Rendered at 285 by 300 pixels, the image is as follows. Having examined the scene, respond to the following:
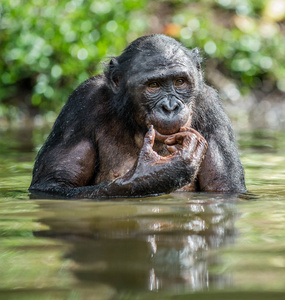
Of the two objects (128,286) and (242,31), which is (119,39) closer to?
(242,31)

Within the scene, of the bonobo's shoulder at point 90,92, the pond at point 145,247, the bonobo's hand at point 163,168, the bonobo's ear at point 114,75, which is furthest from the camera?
the bonobo's shoulder at point 90,92

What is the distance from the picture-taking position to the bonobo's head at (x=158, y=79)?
221 inches

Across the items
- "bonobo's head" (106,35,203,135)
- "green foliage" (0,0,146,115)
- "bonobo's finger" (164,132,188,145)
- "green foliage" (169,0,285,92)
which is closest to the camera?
"bonobo's finger" (164,132,188,145)

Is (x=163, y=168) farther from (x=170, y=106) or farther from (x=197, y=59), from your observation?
(x=197, y=59)

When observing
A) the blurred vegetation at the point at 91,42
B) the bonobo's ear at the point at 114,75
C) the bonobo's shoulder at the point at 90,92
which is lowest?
the bonobo's shoulder at the point at 90,92

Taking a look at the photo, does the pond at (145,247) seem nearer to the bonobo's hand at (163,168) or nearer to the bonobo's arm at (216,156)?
the bonobo's hand at (163,168)

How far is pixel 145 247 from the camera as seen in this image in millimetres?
3289

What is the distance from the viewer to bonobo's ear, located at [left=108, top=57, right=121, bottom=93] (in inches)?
252

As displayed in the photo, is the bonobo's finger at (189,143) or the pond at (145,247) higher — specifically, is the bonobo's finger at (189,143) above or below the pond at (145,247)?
above

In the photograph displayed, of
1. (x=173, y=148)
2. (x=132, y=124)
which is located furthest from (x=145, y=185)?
(x=132, y=124)

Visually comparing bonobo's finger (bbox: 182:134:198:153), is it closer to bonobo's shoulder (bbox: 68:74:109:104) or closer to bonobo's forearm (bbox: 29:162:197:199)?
bonobo's forearm (bbox: 29:162:197:199)

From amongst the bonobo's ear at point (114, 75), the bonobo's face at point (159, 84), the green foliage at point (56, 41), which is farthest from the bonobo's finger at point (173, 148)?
the green foliage at point (56, 41)

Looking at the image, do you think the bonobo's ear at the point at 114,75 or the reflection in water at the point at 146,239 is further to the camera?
the bonobo's ear at the point at 114,75

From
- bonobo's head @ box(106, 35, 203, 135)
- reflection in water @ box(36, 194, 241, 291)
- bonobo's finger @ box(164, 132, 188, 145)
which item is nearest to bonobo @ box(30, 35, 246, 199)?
bonobo's head @ box(106, 35, 203, 135)
